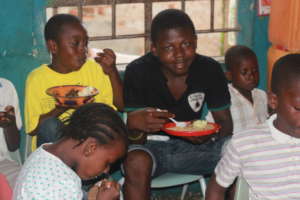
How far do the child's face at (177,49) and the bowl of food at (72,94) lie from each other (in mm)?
439

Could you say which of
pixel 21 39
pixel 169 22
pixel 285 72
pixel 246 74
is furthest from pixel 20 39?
pixel 285 72

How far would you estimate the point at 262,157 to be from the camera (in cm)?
255

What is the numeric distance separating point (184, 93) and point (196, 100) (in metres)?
0.09

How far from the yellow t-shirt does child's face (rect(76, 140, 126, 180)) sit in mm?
1091

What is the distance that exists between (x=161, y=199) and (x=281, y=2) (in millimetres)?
1569

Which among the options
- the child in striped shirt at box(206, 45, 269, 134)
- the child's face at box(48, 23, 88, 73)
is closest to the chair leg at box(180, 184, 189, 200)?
the child in striped shirt at box(206, 45, 269, 134)

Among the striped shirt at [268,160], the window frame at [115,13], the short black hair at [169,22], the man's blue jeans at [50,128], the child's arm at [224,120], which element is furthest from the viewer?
the window frame at [115,13]

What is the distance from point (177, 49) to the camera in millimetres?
3342

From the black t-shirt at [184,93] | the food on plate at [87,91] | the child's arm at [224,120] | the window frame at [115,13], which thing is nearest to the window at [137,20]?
the window frame at [115,13]

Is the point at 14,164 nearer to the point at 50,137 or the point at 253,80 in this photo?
the point at 50,137

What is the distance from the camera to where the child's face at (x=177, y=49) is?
334 cm

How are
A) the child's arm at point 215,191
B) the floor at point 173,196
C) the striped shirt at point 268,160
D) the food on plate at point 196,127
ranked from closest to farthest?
the striped shirt at point 268,160 < the child's arm at point 215,191 < the food on plate at point 196,127 < the floor at point 173,196

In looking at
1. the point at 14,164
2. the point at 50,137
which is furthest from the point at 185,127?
the point at 14,164

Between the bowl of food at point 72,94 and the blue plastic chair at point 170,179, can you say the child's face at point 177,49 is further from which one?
the blue plastic chair at point 170,179
